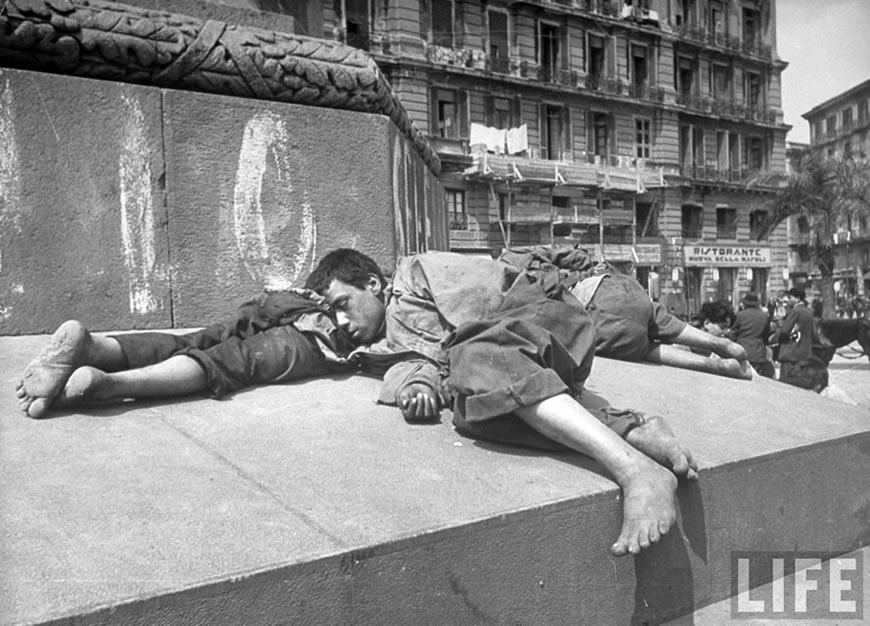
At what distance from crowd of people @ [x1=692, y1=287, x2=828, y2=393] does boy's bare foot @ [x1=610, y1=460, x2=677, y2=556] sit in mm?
6206

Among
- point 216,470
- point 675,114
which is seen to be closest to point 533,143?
point 675,114

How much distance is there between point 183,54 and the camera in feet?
12.4

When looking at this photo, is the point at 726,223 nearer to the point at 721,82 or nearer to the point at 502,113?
the point at 721,82

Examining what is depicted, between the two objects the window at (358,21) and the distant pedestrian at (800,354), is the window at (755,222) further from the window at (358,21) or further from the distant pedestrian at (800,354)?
the distant pedestrian at (800,354)

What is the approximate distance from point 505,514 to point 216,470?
821 millimetres

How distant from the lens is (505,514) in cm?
203

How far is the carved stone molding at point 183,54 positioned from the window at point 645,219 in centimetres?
3595

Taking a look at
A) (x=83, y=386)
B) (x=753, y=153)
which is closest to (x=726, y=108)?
(x=753, y=153)

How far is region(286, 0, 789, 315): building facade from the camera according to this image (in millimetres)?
32562

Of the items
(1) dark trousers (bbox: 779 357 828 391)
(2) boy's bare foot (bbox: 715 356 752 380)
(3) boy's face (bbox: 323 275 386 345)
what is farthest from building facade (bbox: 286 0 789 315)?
(3) boy's face (bbox: 323 275 386 345)

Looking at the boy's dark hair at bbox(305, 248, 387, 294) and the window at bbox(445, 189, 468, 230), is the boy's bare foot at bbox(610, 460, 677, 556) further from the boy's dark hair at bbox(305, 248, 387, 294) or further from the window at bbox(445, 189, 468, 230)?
the window at bbox(445, 189, 468, 230)

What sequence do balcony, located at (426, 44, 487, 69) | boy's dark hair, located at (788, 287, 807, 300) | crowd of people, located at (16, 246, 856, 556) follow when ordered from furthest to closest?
balcony, located at (426, 44, 487, 69) < boy's dark hair, located at (788, 287, 807, 300) < crowd of people, located at (16, 246, 856, 556)

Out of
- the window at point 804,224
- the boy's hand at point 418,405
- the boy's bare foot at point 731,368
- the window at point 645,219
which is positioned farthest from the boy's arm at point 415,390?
the window at point 645,219
